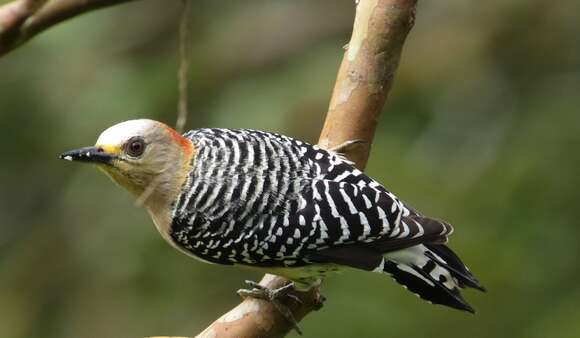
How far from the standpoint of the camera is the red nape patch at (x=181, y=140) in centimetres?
395

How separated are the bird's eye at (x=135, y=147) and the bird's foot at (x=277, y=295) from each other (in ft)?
2.11

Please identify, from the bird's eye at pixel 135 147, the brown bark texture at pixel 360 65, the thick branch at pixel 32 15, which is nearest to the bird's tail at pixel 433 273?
the brown bark texture at pixel 360 65

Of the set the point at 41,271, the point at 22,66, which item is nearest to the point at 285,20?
the point at 22,66

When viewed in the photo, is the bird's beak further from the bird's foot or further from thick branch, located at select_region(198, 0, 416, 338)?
thick branch, located at select_region(198, 0, 416, 338)

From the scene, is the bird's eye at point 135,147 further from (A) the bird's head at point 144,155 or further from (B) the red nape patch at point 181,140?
(B) the red nape patch at point 181,140

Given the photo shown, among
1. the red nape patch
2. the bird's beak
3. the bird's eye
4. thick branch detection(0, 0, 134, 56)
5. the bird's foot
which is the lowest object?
the bird's foot

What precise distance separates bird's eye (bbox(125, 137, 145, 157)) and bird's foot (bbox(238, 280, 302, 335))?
2.11 ft

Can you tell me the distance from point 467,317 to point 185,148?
7.02ft

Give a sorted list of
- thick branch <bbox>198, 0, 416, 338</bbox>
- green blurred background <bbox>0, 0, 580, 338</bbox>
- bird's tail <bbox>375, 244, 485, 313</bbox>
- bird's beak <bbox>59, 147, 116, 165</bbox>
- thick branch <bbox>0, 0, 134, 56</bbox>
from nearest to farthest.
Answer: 1. bird's beak <bbox>59, 147, 116, 165</bbox>
2. thick branch <bbox>0, 0, 134, 56</bbox>
3. bird's tail <bbox>375, 244, 485, 313</bbox>
4. thick branch <bbox>198, 0, 416, 338</bbox>
5. green blurred background <bbox>0, 0, 580, 338</bbox>

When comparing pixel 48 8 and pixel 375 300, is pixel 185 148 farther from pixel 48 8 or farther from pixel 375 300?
pixel 375 300

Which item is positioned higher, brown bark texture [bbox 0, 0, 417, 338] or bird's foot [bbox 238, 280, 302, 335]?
brown bark texture [bbox 0, 0, 417, 338]

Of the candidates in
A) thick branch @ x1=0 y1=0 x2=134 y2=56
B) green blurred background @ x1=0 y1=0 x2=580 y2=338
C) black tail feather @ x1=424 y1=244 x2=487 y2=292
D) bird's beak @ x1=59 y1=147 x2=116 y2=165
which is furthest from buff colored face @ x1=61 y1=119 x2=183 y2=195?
green blurred background @ x1=0 y1=0 x2=580 y2=338

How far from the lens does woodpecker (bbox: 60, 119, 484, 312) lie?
384cm

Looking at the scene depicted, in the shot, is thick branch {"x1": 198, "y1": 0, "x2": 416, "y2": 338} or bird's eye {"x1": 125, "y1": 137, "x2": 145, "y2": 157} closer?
bird's eye {"x1": 125, "y1": 137, "x2": 145, "y2": 157}
